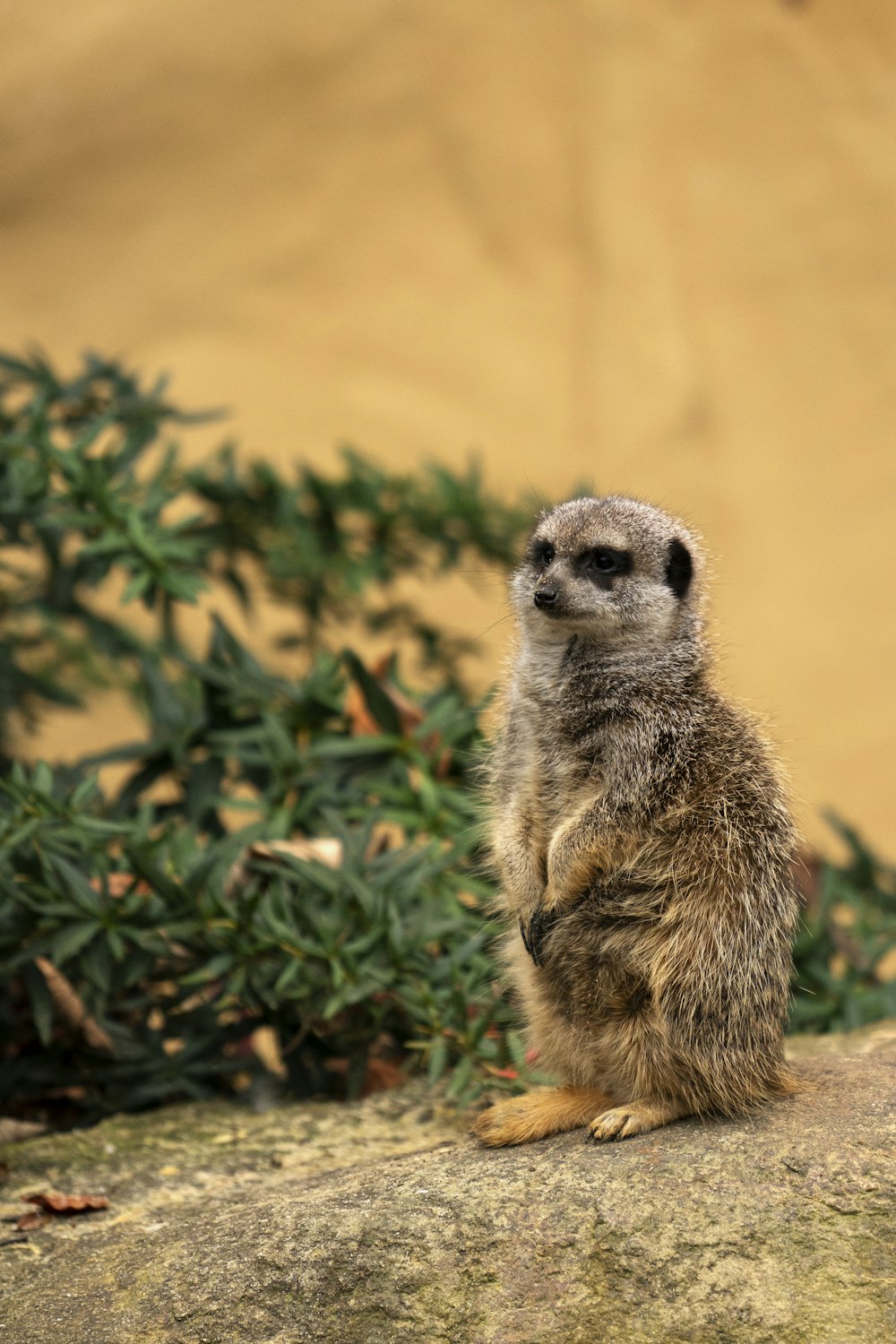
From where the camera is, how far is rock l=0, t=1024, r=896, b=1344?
1562 millimetres

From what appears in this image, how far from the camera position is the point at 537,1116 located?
1.98 metres

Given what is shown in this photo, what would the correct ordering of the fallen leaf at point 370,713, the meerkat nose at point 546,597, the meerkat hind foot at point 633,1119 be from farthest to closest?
the fallen leaf at point 370,713 < the meerkat nose at point 546,597 < the meerkat hind foot at point 633,1119

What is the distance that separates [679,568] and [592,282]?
457cm

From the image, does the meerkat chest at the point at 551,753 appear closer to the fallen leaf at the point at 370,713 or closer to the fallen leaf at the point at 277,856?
the fallen leaf at the point at 277,856

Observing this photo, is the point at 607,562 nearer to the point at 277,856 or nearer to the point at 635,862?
the point at 635,862

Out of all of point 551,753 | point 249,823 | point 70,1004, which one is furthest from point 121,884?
point 551,753

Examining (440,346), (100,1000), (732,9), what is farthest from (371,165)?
(100,1000)

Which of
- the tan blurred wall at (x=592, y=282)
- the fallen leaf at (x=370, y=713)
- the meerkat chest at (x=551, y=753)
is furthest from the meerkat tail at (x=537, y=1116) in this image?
the tan blurred wall at (x=592, y=282)

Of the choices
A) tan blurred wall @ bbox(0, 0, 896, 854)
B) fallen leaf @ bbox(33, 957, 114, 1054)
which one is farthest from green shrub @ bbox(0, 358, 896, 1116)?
tan blurred wall @ bbox(0, 0, 896, 854)

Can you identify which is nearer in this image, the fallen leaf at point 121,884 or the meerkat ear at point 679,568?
the meerkat ear at point 679,568

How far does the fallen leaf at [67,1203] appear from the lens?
202 centimetres

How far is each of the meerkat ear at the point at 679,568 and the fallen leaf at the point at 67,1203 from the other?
1.29 meters

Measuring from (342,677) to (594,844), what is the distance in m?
1.28

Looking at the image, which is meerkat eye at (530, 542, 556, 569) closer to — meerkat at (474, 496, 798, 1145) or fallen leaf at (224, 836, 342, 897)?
meerkat at (474, 496, 798, 1145)
